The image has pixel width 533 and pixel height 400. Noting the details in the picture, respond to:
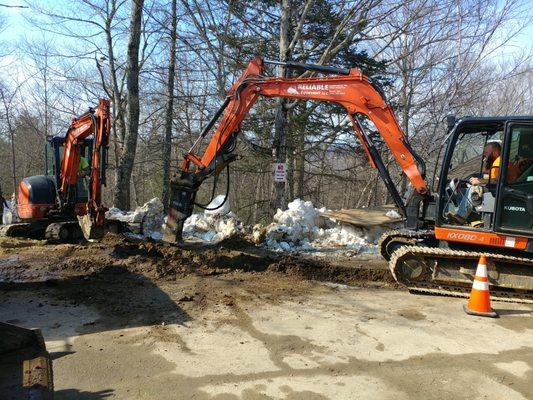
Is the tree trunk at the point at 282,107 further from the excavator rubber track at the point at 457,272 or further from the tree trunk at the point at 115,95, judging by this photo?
the tree trunk at the point at 115,95

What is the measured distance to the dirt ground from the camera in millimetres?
4070

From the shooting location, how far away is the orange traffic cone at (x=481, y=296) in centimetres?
609

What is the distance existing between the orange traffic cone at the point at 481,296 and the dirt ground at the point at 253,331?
0.16m

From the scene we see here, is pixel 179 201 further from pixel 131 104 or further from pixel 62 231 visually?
pixel 131 104

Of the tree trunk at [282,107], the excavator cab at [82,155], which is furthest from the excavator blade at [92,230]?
the tree trunk at [282,107]

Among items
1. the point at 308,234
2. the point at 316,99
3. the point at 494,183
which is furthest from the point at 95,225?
the point at 494,183

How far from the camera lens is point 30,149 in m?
35.8

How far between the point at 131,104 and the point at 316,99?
7946 mm

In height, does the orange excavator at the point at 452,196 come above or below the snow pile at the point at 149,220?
above

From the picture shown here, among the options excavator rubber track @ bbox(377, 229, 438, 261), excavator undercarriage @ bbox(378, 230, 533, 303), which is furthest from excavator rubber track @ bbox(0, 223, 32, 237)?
excavator undercarriage @ bbox(378, 230, 533, 303)

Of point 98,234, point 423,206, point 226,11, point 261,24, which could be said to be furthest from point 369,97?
point 261,24

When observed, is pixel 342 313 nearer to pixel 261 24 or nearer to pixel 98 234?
pixel 98 234

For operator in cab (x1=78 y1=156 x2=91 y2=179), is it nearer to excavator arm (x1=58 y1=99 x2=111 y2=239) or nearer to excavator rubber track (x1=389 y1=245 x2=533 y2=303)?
excavator arm (x1=58 y1=99 x2=111 y2=239)

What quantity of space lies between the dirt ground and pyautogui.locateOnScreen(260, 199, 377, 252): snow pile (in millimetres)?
2185
